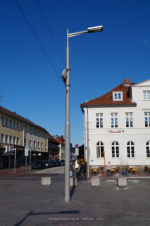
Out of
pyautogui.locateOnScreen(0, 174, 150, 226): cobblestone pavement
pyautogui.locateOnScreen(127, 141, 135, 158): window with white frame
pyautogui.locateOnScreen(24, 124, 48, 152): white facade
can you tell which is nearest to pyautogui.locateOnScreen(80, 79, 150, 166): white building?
pyautogui.locateOnScreen(127, 141, 135, 158): window with white frame

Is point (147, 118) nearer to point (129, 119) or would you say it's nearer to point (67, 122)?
point (129, 119)

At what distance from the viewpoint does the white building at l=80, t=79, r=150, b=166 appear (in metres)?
37.4

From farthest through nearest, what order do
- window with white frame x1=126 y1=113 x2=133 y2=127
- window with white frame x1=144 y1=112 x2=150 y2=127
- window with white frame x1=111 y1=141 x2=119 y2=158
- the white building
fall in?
window with white frame x1=126 y1=113 x2=133 y2=127, window with white frame x1=144 y1=112 x2=150 y2=127, window with white frame x1=111 y1=141 x2=119 y2=158, the white building

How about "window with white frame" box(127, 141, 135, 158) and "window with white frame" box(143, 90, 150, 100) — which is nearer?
"window with white frame" box(127, 141, 135, 158)

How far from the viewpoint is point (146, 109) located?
38125 millimetres

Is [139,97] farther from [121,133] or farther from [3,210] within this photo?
[3,210]

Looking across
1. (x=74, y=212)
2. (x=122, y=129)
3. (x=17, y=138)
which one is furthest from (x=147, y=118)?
(x=74, y=212)

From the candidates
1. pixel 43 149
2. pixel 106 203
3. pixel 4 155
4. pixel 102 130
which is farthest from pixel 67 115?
pixel 43 149

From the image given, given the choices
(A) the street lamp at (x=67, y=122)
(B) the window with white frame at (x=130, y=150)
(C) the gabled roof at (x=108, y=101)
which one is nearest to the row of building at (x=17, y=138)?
(C) the gabled roof at (x=108, y=101)

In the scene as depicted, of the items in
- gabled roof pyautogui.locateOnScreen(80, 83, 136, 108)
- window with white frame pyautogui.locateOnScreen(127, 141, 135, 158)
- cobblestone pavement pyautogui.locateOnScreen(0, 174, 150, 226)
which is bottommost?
cobblestone pavement pyautogui.locateOnScreen(0, 174, 150, 226)

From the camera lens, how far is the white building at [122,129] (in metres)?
37.4

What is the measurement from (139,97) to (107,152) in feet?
29.9

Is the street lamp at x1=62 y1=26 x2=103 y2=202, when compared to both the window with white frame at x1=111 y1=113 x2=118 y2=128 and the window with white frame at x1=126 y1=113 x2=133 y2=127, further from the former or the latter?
the window with white frame at x1=126 y1=113 x2=133 y2=127

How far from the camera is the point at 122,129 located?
37938mm
